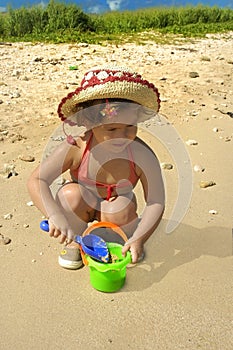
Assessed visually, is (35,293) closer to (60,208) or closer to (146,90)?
(60,208)

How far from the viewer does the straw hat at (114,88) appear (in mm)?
1875

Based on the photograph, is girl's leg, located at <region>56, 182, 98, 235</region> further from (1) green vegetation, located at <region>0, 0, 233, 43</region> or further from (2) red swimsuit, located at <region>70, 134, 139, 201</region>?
(1) green vegetation, located at <region>0, 0, 233, 43</region>

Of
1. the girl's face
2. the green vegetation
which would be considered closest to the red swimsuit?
the girl's face

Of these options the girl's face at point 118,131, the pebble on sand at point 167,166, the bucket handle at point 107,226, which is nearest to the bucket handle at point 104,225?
the bucket handle at point 107,226

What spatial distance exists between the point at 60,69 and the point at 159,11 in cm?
896

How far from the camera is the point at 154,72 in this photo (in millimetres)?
5902

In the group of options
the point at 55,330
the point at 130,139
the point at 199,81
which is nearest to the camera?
the point at 55,330

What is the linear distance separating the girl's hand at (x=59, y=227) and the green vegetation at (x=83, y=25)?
6928mm

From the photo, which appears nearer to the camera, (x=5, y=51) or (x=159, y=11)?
(x=5, y=51)

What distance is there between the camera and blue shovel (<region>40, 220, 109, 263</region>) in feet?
6.74

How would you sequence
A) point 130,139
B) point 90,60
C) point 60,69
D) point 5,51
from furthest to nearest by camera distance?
point 5,51, point 90,60, point 60,69, point 130,139

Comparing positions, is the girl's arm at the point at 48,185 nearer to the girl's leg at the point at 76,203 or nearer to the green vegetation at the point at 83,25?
the girl's leg at the point at 76,203

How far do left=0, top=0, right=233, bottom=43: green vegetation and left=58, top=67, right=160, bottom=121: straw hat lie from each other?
22.4ft

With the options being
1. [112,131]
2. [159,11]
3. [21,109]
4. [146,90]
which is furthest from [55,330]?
[159,11]
